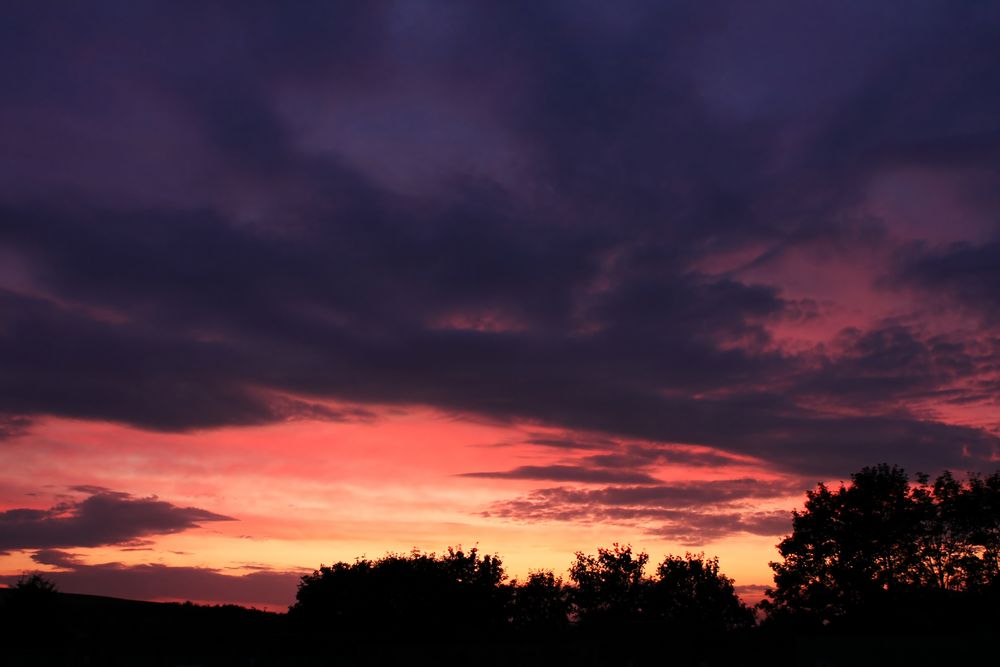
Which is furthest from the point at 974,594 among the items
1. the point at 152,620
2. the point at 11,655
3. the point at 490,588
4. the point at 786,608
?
the point at 11,655

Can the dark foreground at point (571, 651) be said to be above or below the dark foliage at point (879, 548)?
below

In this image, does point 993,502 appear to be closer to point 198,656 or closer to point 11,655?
point 198,656

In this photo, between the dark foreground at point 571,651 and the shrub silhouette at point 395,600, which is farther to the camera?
the shrub silhouette at point 395,600

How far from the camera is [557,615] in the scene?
107 meters

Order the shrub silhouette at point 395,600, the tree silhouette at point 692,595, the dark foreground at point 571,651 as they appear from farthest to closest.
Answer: the tree silhouette at point 692,595 < the shrub silhouette at point 395,600 < the dark foreground at point 571,651

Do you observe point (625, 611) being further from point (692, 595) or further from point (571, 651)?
point (571, 651)

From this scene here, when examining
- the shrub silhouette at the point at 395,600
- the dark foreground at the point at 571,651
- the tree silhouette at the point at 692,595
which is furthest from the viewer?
the tree silhouette at the point at 692,595

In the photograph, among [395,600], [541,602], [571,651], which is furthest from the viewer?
[541,602]

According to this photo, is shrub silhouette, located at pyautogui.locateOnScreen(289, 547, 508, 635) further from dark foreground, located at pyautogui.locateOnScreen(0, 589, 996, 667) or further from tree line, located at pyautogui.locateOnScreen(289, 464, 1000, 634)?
dark foreground, located at pyautogui.locateOnScreen(0, 589, 996, 667)

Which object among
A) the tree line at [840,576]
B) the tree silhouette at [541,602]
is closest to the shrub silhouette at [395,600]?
the tree line at [840,576]

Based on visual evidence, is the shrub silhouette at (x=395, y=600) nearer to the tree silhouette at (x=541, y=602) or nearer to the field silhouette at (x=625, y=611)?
the field silhouette at (x=625, y=611)

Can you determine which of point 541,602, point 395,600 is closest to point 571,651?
point 395,600

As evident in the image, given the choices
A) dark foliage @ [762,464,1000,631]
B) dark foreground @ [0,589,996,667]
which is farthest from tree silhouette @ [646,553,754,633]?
dark foreground @ [0,589,996,667]

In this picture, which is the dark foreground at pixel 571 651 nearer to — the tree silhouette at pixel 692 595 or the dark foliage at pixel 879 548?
the dark foliage at pixel 879 548
